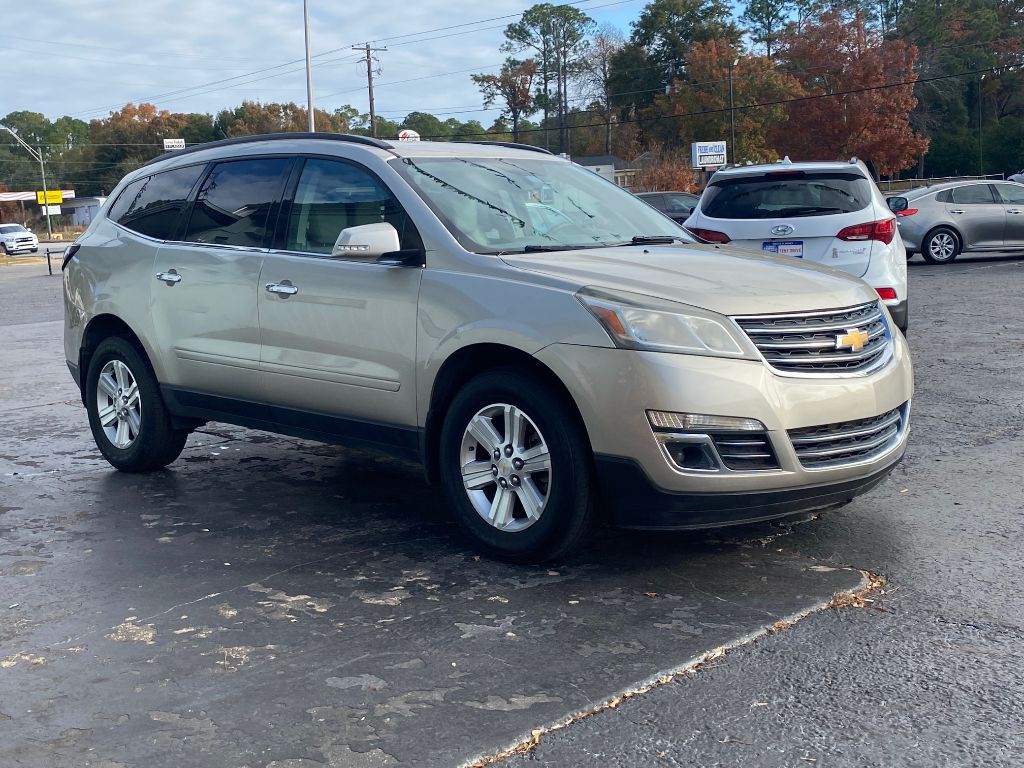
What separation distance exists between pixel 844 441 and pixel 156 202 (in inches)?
168

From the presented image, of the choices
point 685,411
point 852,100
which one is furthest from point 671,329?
point 852,100

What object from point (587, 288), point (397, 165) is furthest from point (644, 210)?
point (587, 288)

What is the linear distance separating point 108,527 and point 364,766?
305 centimetres

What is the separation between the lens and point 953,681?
11.6 ft

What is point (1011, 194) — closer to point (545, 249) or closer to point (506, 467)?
point (545, 249)

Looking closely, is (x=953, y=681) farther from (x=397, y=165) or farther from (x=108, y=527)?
(x=108, y=527)

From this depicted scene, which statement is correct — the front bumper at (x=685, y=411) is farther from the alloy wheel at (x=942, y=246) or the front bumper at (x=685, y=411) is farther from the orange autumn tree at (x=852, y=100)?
the orange autumn tree at (x=852, y=100)

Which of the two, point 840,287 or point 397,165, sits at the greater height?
point 397,165

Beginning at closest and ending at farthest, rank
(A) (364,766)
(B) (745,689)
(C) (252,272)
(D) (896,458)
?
(A) (364,766)
(B) (745,689)
(D) (896,458)
(C) (252,272)

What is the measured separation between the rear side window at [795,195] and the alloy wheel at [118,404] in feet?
17.3

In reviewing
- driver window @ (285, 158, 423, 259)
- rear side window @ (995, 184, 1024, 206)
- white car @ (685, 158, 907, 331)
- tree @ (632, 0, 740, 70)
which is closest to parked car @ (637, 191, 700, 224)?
rear side window @ (995, 184, 1024, 206)

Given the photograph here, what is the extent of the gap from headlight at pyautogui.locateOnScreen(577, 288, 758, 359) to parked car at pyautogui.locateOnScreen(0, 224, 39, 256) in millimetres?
59320

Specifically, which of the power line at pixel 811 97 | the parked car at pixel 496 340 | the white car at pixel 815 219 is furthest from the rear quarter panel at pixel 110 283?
the power line at pixel 811 97

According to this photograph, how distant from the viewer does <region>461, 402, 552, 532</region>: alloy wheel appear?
4691 mm
